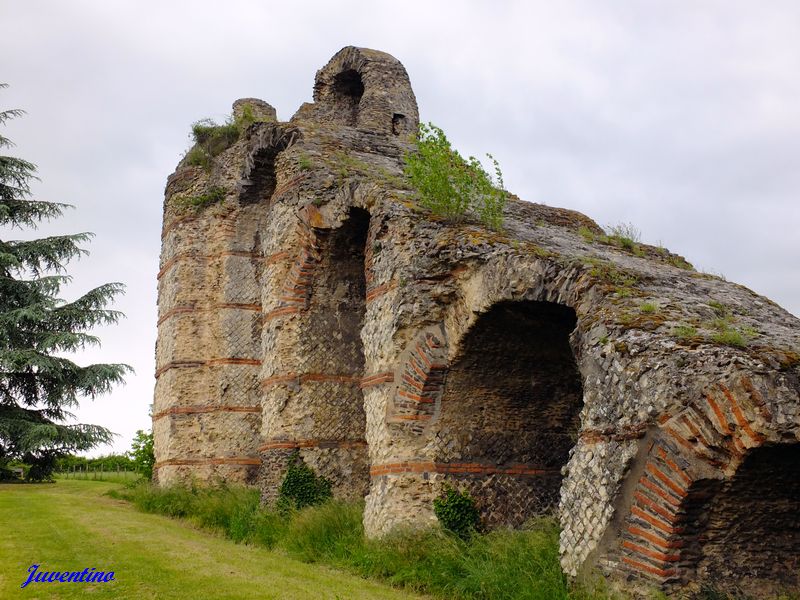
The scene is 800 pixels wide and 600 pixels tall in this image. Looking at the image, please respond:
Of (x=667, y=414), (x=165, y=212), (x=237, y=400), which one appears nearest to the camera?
(x=667, y=414)

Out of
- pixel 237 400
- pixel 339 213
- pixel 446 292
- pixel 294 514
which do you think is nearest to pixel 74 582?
pixel 294 514

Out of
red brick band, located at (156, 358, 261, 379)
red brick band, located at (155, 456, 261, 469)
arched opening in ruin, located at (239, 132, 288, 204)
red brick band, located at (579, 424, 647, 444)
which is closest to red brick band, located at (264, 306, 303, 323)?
red brick band, located at (156, 358, 261, 379)

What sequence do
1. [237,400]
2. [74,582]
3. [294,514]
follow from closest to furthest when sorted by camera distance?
[74,582]
[294,514]
[237,400]

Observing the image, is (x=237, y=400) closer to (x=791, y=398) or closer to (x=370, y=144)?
(x=370, y=144)

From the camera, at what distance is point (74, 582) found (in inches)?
341

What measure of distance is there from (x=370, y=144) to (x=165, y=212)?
22.1 ft

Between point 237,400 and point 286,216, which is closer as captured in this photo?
point 286,216

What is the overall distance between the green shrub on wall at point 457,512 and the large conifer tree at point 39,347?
1324 cm

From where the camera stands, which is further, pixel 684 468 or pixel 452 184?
pixel 452 184

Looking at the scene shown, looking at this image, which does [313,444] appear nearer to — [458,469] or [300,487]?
[300,487]

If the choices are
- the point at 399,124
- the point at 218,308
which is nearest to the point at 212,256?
the point at 218,308

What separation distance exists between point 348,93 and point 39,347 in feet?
33.3

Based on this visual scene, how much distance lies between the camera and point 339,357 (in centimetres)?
1394

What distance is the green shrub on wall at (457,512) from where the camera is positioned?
983 centimetres
